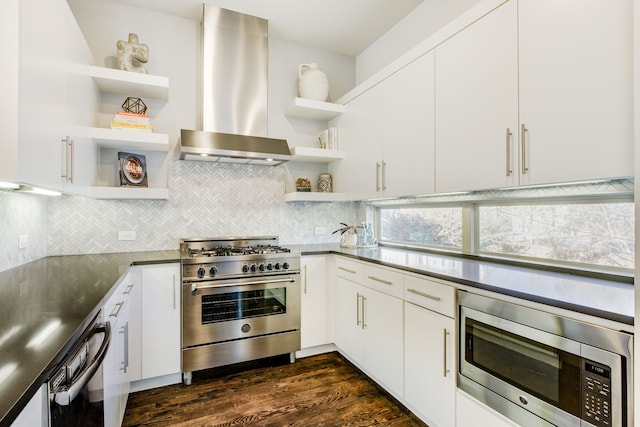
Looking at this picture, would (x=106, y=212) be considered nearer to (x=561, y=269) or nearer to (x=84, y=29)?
(x=84, y=29)

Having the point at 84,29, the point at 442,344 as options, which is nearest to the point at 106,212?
the point at 84,29

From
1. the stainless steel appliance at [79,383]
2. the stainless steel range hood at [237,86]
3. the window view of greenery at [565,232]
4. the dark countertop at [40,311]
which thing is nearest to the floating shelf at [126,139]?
the stainless steel range hood at [237,86]

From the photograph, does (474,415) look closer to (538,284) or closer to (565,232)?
(538,284)

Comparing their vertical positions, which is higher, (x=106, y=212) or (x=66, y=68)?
(x=66, y=68)

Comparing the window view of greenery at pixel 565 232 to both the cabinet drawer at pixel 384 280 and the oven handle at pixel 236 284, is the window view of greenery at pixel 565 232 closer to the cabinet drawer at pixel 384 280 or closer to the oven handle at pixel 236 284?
the cabinet drawer at pixel 384 280

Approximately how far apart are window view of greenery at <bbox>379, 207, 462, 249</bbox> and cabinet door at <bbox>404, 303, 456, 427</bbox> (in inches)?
33.1

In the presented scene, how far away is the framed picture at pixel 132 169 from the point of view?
8.25 ft

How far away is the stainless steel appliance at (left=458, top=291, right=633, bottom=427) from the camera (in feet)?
3.39

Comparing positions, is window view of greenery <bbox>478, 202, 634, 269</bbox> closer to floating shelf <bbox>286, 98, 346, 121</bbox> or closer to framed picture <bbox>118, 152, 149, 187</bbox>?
floating shelf <bbox>286, 98, 346, 121</bbox>

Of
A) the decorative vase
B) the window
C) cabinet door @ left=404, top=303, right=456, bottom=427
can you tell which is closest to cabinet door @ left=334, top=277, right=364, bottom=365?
cabinet door @ left=404, top=303, right=456, bottom=427

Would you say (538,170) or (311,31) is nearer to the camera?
(538,170)

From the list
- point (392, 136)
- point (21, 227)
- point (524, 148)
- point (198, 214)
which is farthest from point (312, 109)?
point (21, 227)

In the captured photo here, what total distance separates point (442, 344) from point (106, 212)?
102 inches

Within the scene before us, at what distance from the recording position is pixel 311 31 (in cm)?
303
